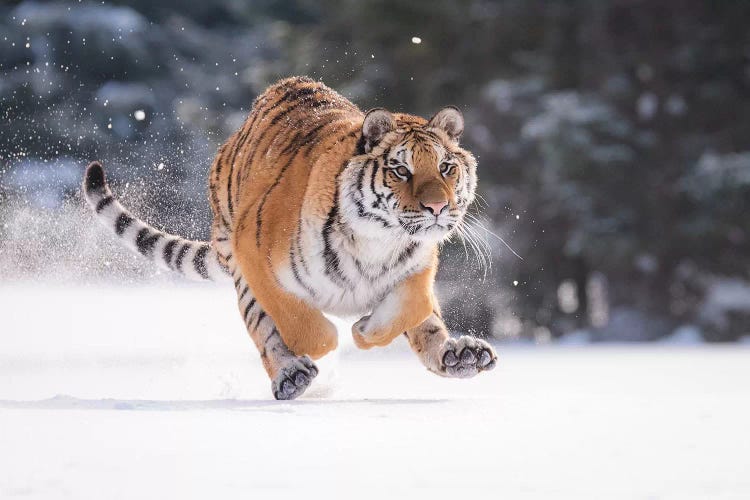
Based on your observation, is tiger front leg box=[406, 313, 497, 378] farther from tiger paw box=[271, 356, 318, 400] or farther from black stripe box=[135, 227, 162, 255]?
black stripe box=[135, 227, 162, 255]

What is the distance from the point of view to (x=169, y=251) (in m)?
6.34

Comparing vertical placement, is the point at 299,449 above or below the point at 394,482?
below

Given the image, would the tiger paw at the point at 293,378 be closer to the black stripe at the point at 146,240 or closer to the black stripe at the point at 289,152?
the black stripe at the point at 289,152

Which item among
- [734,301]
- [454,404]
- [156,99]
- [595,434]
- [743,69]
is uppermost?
[595,434]

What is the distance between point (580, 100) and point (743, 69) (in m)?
1.91

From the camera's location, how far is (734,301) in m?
14.7

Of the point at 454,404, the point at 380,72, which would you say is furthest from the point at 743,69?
the point at 454,404

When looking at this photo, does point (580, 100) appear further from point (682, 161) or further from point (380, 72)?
point (380, 72)

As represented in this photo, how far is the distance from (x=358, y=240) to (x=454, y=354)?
593mm

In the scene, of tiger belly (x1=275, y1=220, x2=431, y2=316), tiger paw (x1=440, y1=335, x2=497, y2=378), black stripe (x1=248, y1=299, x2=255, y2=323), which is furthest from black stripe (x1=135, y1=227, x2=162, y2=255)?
tiger paw (x1=440, y1=335, x2=497, y2=378)

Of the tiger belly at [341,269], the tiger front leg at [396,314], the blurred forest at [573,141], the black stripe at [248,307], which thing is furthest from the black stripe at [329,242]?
the blurred forest at [573,141]

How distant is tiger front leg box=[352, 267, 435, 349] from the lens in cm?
506

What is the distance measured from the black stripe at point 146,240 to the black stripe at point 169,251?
0.19 feet

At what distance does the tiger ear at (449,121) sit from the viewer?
512 cm
